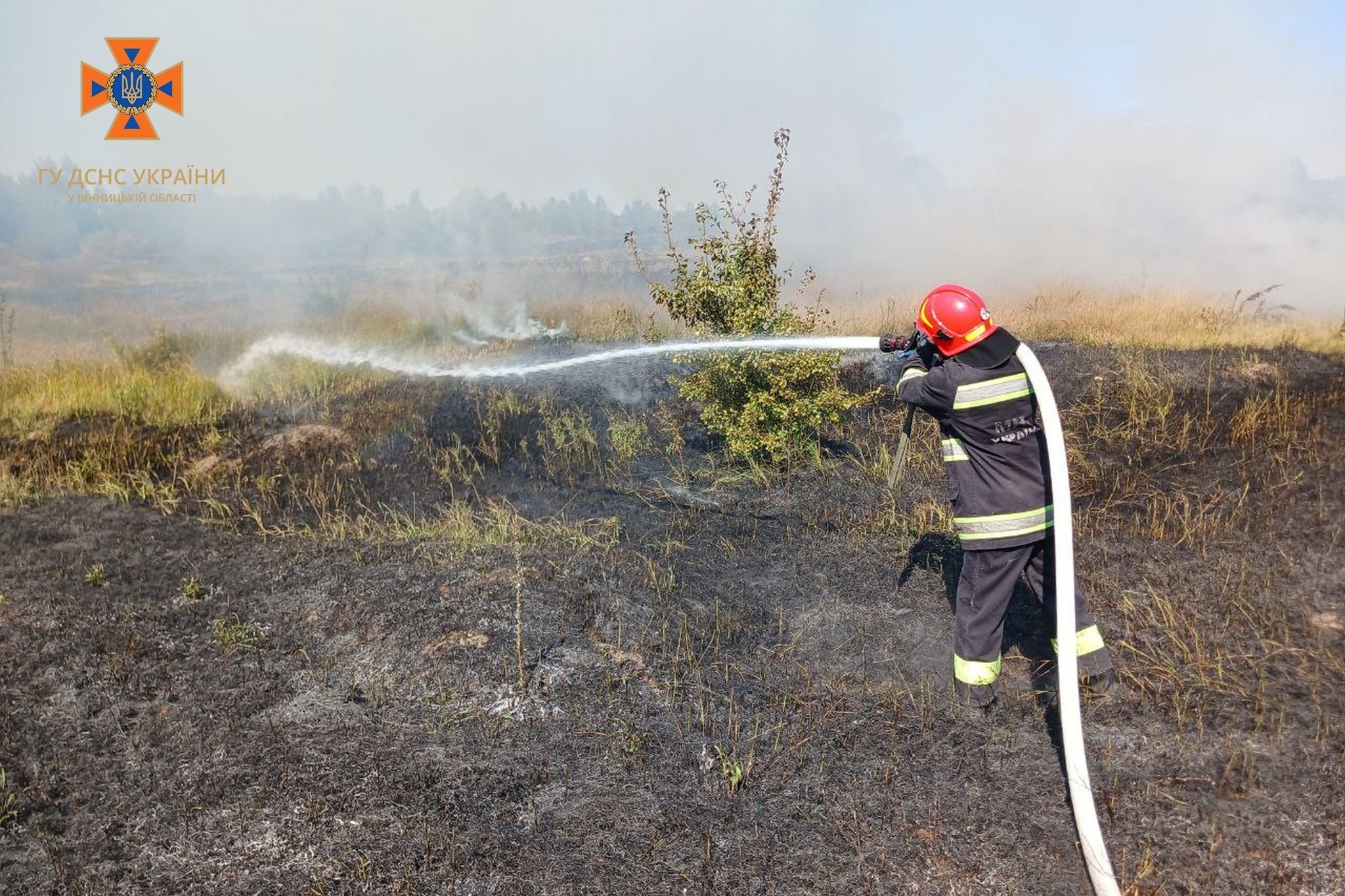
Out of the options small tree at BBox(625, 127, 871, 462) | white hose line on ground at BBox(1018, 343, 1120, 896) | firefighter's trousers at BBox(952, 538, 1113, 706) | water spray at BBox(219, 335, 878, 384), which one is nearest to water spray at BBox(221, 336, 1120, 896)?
white hose line on ground at BBox(1018, 343, 1120, 896)

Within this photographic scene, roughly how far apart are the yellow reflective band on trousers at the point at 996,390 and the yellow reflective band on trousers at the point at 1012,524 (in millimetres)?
482

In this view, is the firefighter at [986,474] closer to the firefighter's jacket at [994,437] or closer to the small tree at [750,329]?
the firefighter's jacket at [994,437]

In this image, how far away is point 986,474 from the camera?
11.4 ft

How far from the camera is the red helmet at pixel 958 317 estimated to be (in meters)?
3.34

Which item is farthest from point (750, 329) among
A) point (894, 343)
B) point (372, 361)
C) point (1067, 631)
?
point (372, 361)

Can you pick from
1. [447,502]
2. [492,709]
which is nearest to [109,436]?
[447,502]

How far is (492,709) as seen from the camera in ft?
12.4

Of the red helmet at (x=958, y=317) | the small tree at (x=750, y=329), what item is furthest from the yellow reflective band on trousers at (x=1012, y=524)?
the small tree at (x=750, y=329)

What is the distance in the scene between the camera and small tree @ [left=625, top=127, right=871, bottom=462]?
242 inches

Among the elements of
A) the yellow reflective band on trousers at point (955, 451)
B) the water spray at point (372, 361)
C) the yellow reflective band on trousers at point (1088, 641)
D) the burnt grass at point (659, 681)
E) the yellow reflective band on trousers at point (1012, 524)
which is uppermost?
the water spray at point (372, 361)

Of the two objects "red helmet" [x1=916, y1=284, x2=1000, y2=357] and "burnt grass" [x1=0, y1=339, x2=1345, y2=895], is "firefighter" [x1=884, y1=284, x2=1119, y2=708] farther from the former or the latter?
"burnt grass" [x1=0, y1=339, x2=1345, y2=895]

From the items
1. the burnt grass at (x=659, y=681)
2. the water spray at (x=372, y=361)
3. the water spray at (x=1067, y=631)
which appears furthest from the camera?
the water spray at (x=372, y=361)

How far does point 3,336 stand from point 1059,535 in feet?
39.0

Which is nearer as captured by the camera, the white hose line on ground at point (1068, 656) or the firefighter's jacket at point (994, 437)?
the white hose line on ground at point (1068, 656)
